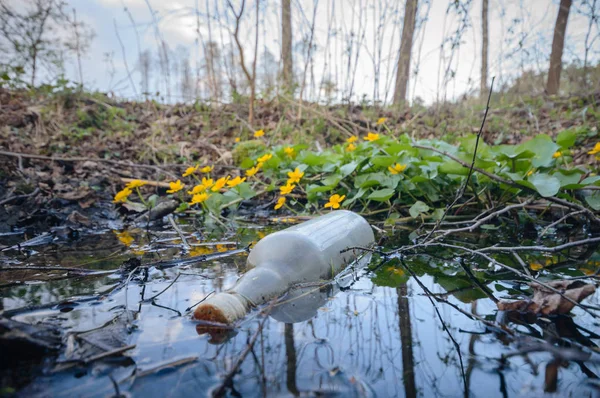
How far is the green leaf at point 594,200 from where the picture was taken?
1751 millimetres

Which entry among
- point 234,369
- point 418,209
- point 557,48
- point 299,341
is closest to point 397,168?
point 418,209

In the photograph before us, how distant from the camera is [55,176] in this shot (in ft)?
10.2

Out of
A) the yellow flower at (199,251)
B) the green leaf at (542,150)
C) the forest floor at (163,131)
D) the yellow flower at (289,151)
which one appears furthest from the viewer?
the forest floor at (163,131)

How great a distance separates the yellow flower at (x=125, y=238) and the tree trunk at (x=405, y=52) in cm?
401

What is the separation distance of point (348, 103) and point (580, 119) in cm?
293

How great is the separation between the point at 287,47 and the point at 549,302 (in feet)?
17.1

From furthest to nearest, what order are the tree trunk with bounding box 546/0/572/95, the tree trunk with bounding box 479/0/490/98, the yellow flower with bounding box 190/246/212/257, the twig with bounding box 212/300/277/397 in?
the tree trunk with bounding box 479/0/490/98 → the tree trunk with bounding box 546/0/572/95 → the yellow flower with bounding box 190/246/212/257 → the twig with bounding box 212/300/277/397

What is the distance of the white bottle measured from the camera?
807 mm

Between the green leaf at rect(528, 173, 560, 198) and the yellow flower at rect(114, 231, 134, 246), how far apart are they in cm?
198

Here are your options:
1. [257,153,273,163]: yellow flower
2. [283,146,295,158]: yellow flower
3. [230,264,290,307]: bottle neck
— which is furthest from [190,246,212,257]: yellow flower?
[283,146,295,158]: yellow flower

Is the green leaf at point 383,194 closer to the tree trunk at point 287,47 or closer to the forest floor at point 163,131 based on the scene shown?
the forest floor at point 163,131

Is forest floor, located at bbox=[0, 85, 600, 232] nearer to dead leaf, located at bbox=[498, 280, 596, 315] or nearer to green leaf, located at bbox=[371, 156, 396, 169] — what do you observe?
green leaf, located at bbox=[371, 156, 396, 169]

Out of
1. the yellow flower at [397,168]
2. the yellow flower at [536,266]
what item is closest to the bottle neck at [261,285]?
the yellow flower at [536,266]

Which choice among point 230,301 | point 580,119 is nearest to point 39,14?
point 230,301
